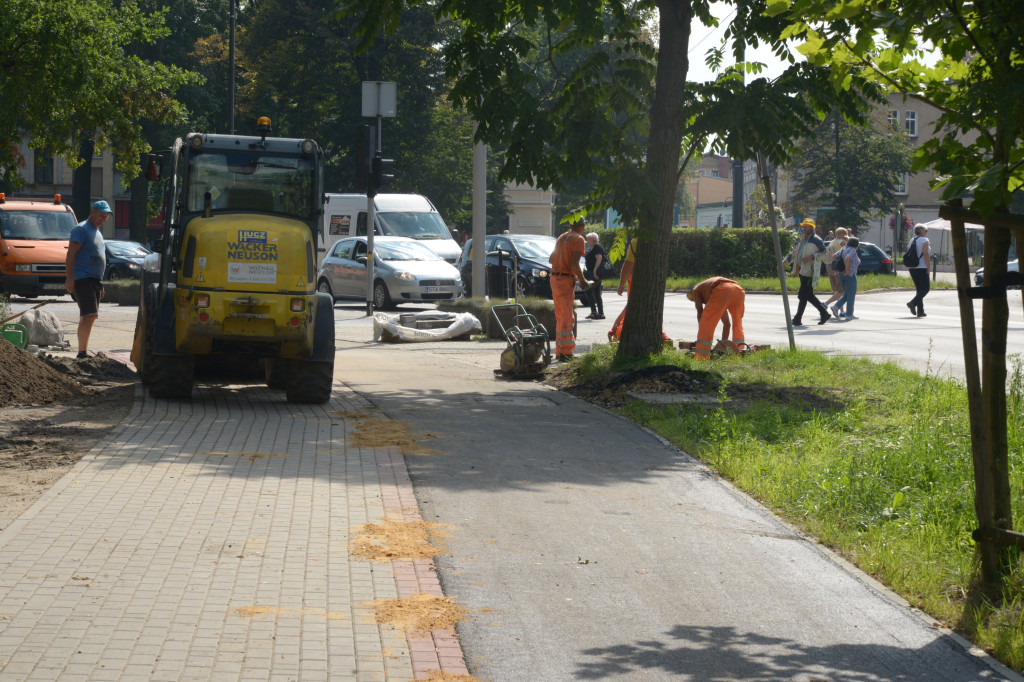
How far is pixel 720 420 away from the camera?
10.5 m

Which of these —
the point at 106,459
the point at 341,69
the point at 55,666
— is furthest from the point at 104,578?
the point at 341,69

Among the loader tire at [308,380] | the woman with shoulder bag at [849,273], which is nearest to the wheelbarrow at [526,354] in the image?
the loader tire at [308,380]

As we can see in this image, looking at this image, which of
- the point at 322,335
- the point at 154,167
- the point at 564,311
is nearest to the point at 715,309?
the point at 564,311

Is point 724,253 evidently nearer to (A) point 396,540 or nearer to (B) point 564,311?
(B) point 564,311

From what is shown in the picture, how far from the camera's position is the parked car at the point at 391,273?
27.3 meters

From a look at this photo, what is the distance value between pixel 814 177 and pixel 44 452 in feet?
169

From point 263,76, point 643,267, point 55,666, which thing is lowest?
point 55,666

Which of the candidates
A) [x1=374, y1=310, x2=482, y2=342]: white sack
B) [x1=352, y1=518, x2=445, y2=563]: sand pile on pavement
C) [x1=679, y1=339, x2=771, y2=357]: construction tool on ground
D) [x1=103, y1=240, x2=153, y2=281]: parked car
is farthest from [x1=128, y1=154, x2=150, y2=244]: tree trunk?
[x1=352, y1=518, x2=445, y2=563]: sand pile on pavement

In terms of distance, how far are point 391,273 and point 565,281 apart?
1144 centimetres

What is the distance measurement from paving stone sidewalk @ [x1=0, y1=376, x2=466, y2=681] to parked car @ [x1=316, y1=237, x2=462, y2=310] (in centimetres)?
1794

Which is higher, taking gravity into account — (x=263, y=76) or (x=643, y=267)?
(x=263, y=76)

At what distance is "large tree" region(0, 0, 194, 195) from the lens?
1704 centimetres

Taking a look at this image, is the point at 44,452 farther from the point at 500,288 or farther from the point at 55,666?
the point at 500,288

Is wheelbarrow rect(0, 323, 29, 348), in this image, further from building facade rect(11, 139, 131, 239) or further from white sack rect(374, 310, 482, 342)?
building facade rect(11, 139, 131, 239)
